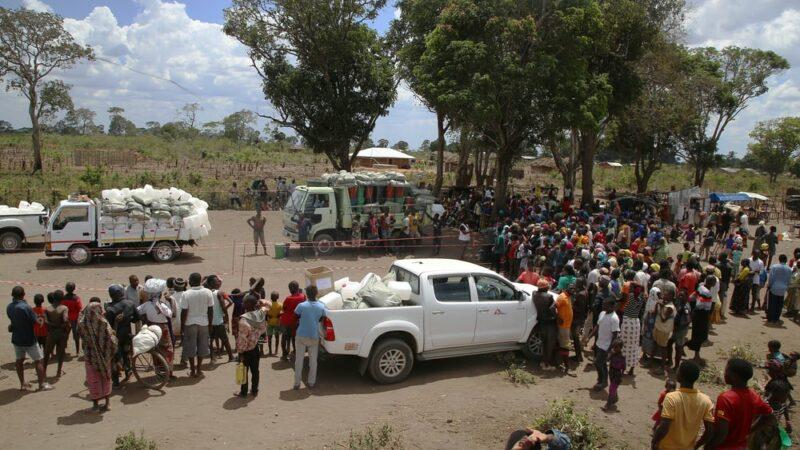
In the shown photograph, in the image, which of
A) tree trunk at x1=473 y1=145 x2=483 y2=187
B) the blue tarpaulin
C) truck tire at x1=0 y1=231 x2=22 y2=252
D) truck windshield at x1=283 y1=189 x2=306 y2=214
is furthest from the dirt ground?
tree trunk at x1=473 y1=145 x2=483 y2=187

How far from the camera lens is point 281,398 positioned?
7602 millimetres

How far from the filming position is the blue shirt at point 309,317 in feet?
24.7

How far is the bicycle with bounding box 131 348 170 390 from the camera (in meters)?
7.80

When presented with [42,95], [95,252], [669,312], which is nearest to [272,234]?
[95,252]

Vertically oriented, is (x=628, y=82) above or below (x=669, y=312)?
above

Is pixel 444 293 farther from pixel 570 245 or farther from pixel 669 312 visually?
pixel 570 245

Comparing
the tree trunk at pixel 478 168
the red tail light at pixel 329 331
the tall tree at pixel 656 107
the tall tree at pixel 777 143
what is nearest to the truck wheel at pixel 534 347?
the red tail light at pixel 329 331

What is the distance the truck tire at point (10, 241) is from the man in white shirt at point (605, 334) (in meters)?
17.7

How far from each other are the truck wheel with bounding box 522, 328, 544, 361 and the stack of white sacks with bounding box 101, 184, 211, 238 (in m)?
11.4

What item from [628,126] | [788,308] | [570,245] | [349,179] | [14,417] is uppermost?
[628,126]

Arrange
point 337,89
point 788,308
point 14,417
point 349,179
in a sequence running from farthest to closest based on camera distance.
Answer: point 337,89, point 349,179, point 788,308, point 14,417

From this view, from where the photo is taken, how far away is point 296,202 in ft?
58.4

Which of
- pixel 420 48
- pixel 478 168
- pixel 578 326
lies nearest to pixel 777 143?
pixel 478 168

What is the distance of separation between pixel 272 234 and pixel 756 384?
17.1 meters
